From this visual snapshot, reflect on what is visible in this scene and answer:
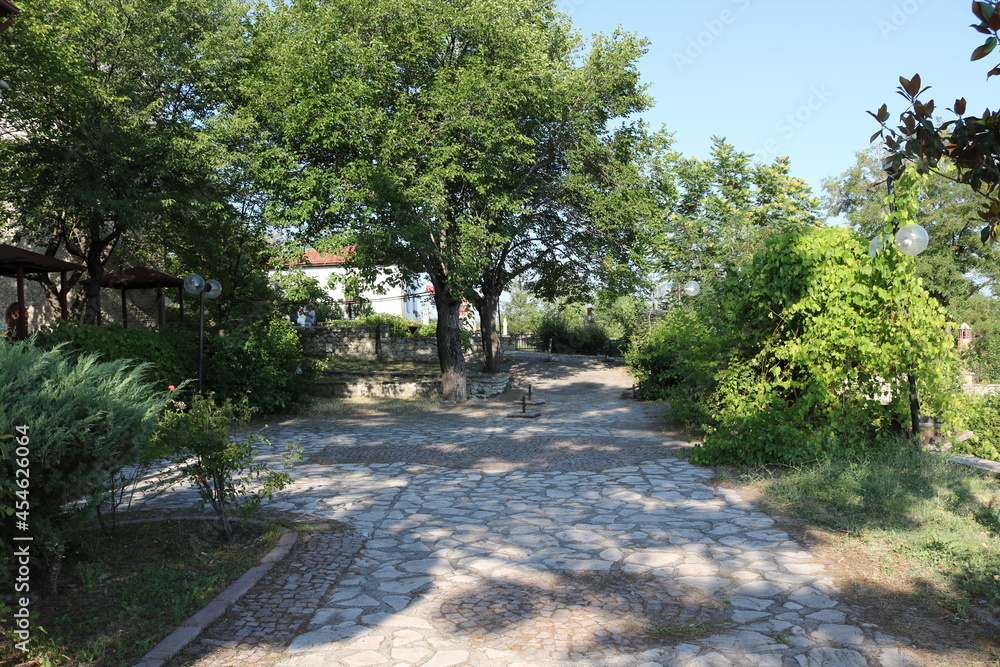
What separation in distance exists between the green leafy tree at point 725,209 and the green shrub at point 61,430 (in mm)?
22712

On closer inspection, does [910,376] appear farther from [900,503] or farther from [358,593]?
[358,593]

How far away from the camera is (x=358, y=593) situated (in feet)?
15.7

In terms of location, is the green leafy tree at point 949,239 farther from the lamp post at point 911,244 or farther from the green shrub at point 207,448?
the green shrub at point 207,448

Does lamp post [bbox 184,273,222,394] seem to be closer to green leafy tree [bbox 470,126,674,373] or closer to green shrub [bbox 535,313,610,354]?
green leafy tree [bbox 470,126,674,373]

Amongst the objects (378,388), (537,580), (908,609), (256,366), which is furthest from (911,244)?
(378,388)

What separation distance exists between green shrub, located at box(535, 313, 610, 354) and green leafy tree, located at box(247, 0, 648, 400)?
18.4 meters

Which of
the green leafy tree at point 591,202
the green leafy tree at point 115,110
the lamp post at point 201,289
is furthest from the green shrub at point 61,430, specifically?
the green leafy tree at point 591,202

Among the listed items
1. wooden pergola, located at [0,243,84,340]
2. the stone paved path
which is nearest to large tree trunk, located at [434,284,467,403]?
wooden pergola, located at [0,243,84,340]

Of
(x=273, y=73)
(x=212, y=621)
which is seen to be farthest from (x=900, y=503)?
(x=273, y=73)

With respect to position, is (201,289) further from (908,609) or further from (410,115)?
(908,609)

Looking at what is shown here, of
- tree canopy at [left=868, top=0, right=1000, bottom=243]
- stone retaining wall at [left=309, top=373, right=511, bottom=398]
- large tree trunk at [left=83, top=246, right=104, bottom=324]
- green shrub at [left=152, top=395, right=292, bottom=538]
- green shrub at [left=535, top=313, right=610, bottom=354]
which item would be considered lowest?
stone retaining wall at [left=309, top=373, right=511, bottom=398]

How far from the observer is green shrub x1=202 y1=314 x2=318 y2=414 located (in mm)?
14461

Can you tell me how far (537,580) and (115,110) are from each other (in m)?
15.1

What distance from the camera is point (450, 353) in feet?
62.0
